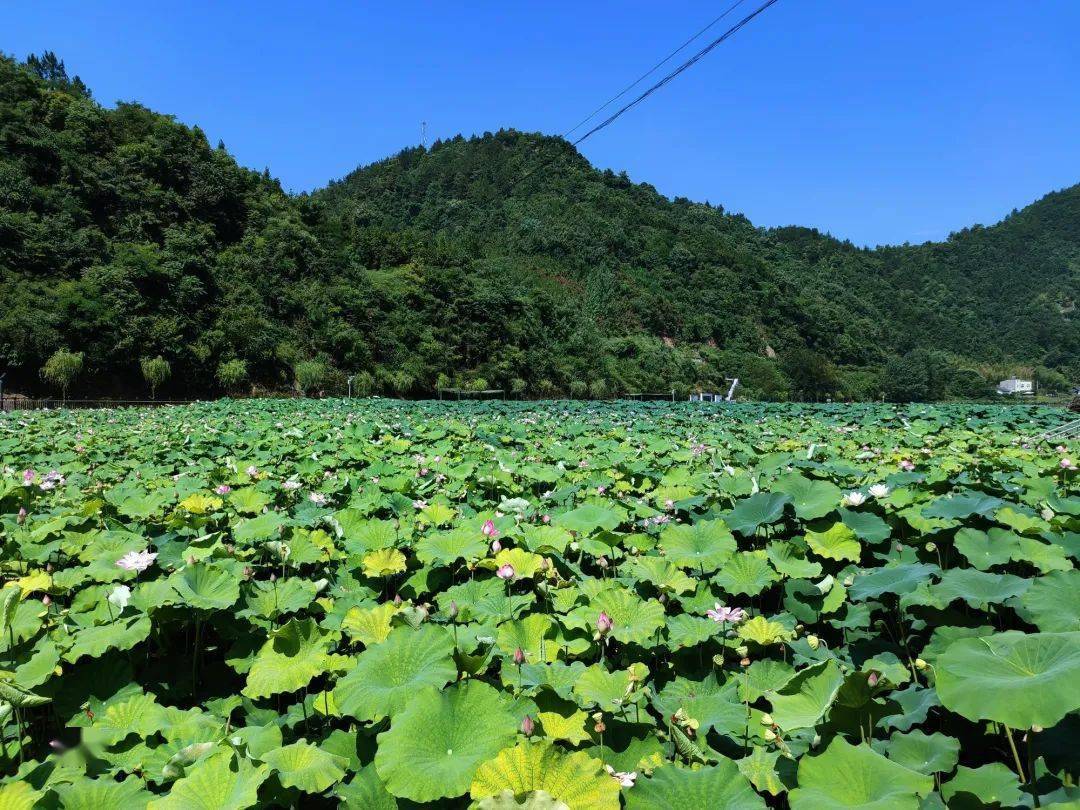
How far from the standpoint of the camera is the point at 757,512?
2.61 m

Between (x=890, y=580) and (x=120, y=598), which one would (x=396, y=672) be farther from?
(x=890, y=580)

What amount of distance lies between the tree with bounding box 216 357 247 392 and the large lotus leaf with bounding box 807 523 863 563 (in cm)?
4171

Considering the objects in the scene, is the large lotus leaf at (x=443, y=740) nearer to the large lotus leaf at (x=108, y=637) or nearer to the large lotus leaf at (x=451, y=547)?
the large lotus leaf at (x=108, y=637)

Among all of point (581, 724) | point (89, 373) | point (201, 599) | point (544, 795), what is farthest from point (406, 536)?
point (89, 373)

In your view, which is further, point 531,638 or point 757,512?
point 757,512

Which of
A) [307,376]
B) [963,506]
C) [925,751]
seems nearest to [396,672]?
[925,751]

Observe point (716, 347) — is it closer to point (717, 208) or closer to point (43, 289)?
point (717, 208)

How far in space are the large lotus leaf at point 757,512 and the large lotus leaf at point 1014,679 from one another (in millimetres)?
1233

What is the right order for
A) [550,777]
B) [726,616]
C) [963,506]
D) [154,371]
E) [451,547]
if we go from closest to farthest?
[550,777], [726,616], [451,547], [963,506], [154,371]

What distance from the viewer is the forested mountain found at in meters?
37.5

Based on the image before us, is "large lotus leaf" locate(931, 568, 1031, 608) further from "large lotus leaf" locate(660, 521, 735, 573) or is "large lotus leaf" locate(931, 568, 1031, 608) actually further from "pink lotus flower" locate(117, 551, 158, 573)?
"pink lotus flower" locate(117, 551, 158, 573)

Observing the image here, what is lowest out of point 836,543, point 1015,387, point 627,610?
point 627,610

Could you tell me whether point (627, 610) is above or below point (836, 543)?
below

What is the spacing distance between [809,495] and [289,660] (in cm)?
213
